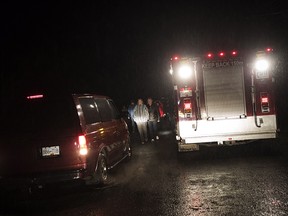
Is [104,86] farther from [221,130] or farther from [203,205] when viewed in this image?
[203,205]

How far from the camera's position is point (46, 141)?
726 cm

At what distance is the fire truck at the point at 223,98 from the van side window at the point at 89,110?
8.98 feet

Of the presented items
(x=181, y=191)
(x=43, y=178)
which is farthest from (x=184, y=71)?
(x=43, y=178)

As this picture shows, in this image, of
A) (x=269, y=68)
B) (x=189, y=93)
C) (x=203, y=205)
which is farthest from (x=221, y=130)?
(x=203, y=205)

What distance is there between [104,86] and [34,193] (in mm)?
43511

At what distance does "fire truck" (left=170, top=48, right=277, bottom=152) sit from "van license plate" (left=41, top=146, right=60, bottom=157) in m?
4.10

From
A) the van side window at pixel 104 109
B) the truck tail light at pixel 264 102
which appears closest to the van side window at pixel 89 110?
the van side window at pixel 104 109

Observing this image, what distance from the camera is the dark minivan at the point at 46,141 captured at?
7.25 meters

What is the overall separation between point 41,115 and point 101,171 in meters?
1.79

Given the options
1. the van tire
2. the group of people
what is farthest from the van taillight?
the group of people

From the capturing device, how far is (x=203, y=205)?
20.8ft

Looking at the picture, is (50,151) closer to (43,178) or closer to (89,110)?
(43,178)

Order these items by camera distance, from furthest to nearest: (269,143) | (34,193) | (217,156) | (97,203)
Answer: (269,143)
(217,156)
(34,193)
(97,203)

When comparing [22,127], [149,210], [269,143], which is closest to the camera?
[149,210]
